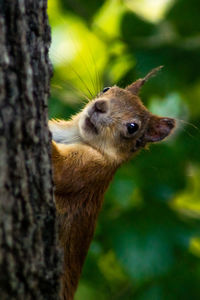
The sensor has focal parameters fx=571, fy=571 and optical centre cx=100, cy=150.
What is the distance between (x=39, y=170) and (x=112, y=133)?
2.10 metres

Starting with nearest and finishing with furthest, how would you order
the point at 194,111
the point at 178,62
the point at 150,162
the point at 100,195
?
the point at 100,195 → the point at 150,162 → the point at 178,62 → the point at 194,111

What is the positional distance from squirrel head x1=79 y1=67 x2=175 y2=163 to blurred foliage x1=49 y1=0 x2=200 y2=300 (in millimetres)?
249

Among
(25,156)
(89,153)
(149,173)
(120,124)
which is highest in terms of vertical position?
(25,156)

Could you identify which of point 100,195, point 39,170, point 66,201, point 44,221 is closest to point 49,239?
point 44,221

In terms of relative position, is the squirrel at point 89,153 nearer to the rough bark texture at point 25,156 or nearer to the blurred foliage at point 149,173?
the blurred foliage at point 149,173

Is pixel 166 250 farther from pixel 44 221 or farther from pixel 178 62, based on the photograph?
pixel 44 221

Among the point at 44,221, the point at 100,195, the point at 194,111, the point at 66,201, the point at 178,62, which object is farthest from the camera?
the point at 194,111

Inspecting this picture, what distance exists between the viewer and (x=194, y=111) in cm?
654

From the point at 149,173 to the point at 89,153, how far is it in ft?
4.11

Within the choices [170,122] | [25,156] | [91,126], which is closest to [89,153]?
[91,126]

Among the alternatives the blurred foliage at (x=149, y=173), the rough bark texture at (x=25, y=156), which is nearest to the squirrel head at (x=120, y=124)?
the blurred foliage at (x=149, y=173)

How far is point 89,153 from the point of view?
4141mm

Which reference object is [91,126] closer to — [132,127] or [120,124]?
[120,124]

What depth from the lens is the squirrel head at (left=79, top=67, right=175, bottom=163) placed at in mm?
4230
